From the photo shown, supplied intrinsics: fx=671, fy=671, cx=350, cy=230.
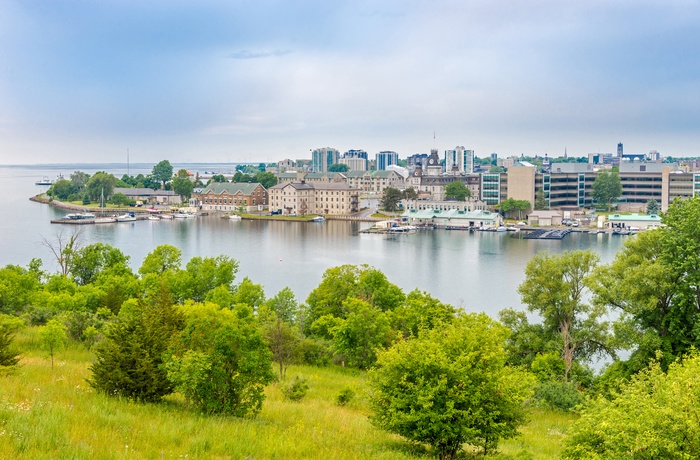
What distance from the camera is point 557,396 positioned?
10.2 m

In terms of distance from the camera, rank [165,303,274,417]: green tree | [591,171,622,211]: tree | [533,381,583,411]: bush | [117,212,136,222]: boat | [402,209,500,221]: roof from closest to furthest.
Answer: [165,303,274,417]: green tree, [533,381,583,411]: bush, [402,209,500,221]: roof, [117,212,136,222]: boat, [591,171,622,211]: tree

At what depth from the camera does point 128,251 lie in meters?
33.1

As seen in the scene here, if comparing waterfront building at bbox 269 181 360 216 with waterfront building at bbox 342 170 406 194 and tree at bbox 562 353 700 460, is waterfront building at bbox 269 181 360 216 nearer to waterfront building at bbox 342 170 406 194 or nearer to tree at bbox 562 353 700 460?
waterfront building at bbox 342 170 406 194

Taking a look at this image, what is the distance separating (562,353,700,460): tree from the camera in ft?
13.8

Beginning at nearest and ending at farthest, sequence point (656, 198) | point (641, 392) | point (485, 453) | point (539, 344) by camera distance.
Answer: point (641, 392)
point (485, 453)
point (539, 344)
point (656, 198)

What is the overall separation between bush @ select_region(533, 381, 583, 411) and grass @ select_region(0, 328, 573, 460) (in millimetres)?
2821

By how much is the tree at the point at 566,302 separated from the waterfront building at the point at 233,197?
46616mm

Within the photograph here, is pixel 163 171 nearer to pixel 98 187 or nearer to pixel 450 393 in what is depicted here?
pixel 98 187

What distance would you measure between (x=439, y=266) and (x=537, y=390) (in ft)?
62.6

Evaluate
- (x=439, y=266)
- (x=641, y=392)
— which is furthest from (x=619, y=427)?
(x=439, y=266)

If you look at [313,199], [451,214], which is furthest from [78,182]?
[451,214]

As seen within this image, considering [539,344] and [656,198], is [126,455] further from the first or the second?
[656,198]

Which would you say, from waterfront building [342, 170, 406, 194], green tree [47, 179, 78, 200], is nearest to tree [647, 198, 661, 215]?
waterfront building [342, 170, 406, 194]

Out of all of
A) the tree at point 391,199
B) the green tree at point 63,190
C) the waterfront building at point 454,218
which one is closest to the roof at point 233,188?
the tree at point 391,199
